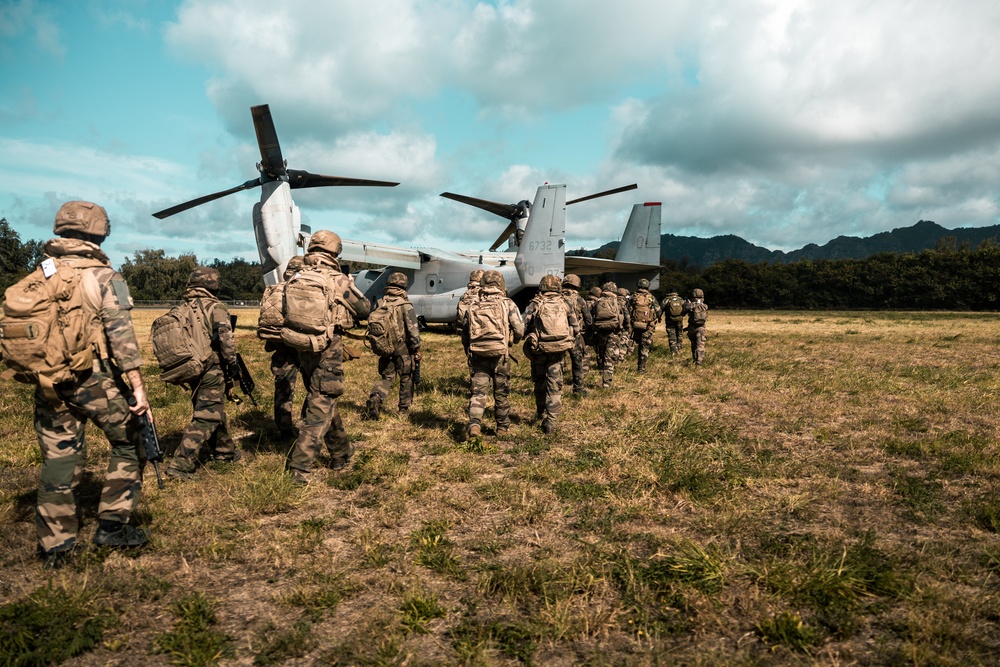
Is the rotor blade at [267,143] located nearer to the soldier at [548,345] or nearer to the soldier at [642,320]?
the soldier at [642,320]

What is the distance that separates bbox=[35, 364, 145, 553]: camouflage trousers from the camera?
402 centimetres

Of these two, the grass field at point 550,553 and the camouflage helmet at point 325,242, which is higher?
the camouflage helmet at point 325,242

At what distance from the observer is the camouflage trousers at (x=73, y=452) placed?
158 inches

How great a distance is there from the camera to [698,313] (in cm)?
1421

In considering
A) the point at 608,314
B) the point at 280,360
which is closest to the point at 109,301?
the point at 280,360

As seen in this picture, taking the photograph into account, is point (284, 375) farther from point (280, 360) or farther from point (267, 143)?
point (267, 143)

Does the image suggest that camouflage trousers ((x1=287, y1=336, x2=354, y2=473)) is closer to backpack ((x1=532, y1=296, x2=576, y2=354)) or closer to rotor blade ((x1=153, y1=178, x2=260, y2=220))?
backpack ((x1=532, y1=296, x2=576, y2=354))

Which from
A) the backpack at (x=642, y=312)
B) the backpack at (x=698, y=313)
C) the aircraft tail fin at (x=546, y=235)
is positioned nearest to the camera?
the backpack at (x=642, y=312)

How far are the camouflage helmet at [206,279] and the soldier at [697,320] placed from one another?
11.1 m

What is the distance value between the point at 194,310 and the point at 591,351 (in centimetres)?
1412

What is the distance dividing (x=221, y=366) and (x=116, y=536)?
2.52 meters

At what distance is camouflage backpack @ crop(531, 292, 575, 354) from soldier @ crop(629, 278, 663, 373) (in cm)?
611

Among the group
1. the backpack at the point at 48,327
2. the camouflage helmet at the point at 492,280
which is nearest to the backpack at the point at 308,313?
the backpack at the point at 48,327

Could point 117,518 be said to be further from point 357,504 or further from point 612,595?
point 612,595
